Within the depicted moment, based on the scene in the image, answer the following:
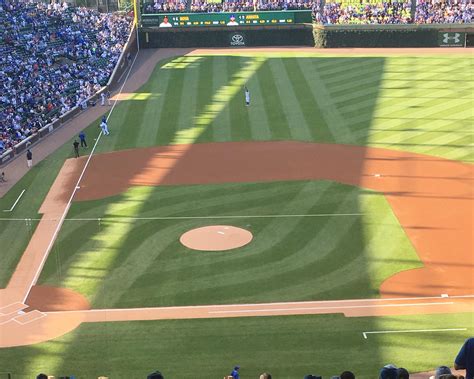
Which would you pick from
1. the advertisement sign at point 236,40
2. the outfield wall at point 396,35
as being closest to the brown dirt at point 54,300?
the outfield wall at point 396,35

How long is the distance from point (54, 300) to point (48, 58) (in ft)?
121

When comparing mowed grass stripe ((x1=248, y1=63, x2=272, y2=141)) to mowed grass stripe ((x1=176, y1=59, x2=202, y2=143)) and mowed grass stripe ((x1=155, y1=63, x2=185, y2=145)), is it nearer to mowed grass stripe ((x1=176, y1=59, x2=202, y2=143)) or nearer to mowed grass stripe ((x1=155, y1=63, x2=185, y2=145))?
mowed grass stripe ((x1=176, y1=59, x2=202, y2=143))

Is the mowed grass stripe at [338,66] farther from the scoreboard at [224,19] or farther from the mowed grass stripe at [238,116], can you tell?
the scoreboard at [224,19]

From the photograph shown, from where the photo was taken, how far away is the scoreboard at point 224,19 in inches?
2771

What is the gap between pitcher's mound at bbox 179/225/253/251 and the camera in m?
29.6

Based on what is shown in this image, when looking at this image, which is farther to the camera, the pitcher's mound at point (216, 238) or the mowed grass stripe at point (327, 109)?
the mowed grass stripe at point (327, 109)

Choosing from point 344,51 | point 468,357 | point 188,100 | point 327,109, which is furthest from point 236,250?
point 344,51

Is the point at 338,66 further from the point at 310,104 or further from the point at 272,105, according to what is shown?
the point at 272,105

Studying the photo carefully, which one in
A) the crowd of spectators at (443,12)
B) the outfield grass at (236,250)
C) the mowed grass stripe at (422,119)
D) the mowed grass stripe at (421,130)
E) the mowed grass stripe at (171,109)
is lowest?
the outfield grass at (236,250)

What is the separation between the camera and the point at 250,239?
98.8ft

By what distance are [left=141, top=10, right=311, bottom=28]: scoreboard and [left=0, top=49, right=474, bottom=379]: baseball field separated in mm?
18613

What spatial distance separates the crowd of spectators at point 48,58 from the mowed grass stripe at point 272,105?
41.1 ft

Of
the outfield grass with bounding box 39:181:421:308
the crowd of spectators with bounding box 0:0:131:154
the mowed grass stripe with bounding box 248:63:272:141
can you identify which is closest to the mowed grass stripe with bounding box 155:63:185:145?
the mowed grass stripe with bounding box 248:63:272:141

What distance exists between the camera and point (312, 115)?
4903 centimetres
